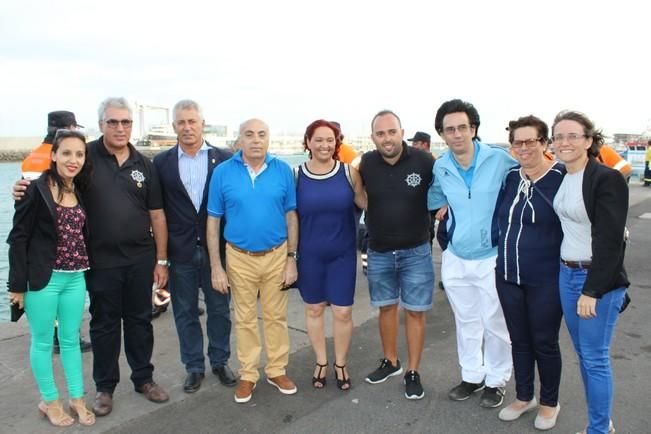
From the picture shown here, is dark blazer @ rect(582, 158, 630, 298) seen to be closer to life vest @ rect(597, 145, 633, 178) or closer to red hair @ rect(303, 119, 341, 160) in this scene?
red hair @ rect(303, 119, 341, 160)

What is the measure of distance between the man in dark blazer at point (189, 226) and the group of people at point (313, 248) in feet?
0.04

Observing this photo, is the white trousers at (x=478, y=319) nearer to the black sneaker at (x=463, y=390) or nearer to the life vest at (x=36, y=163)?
the black sneaker at (x=463, y=390)

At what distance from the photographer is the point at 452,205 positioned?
331 cm

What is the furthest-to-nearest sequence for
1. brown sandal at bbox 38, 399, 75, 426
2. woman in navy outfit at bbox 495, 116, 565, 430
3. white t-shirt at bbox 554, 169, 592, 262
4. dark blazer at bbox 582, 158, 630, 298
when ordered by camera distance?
brown sandal at bbox 38, 399, 75, 426
woman in navy outfit at bbox 495, 116, 565, 430
white t-shirt at bbox 554, 169, 592, 262
dark blazer at bbox 582, 158, 630, 298

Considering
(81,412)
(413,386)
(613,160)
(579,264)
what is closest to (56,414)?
(81,412)

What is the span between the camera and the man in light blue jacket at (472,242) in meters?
3.21

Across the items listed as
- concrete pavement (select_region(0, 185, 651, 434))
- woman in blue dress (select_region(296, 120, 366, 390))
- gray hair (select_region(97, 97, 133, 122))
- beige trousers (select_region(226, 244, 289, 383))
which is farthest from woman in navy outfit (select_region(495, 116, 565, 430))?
gray hair (select_region(97, 97, 133, 122))

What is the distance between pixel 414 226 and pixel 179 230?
169 centimetres

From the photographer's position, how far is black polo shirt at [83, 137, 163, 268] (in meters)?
3.21

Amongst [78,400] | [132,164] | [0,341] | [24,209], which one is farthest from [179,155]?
[0,341]

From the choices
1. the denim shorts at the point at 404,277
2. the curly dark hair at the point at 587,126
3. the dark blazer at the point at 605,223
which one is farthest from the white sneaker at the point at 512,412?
the curly dark hair at the point at 587,126

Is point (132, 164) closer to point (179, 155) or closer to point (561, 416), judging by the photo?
point (179, 155)

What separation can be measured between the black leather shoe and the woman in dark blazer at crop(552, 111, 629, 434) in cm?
253

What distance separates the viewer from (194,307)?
12.2 feet
